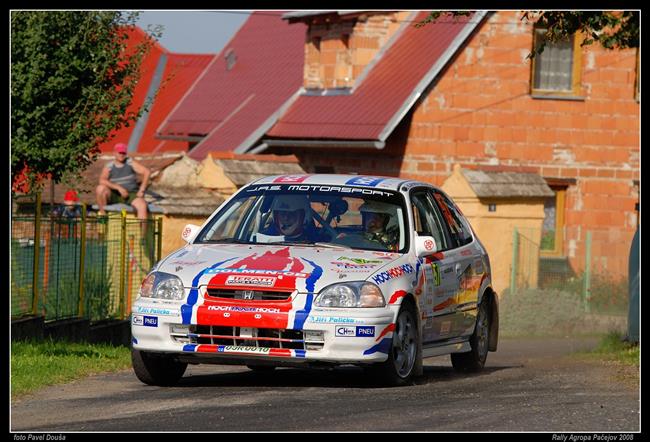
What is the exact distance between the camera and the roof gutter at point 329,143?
33125mm

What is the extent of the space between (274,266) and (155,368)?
4.08 ft

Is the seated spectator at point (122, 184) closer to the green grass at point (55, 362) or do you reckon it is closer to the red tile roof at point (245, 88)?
the green grass at point (55, 362)

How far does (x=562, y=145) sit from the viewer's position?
3403 cm

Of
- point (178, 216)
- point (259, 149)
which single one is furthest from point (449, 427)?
point (259, 149)

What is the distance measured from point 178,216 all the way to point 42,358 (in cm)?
1099

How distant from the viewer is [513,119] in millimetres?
33875

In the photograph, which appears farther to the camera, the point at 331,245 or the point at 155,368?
the point at 331,245

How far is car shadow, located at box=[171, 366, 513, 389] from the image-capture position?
485 inches

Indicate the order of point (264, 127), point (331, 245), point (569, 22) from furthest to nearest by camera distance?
point (264, 127)
point (569, 22)
point (331, 245)

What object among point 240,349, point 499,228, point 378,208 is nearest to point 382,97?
point 499,228

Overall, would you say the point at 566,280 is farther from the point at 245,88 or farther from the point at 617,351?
the point at 245,88
